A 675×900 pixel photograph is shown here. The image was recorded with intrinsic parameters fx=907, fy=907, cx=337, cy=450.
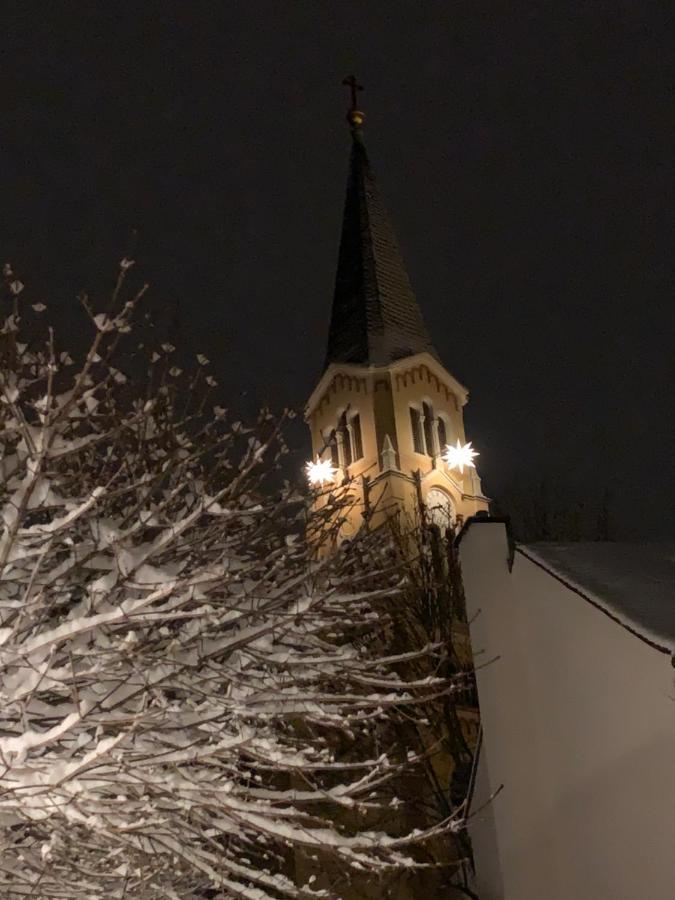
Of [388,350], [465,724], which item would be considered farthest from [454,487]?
[465,724]

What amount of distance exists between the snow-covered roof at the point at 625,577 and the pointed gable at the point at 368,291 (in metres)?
23.2

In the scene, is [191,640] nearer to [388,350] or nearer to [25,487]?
[25,487]

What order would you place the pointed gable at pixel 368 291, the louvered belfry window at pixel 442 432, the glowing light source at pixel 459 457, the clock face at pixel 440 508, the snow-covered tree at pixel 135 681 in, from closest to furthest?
the snow-covered tree at pixel 135 681, the clock face at pixel 440 508, the glowing light source at pixel 459 457, the louvered belfry window at pixel 442 432, the pointed gable at pixel 368 291

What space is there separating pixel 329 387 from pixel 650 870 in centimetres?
2719

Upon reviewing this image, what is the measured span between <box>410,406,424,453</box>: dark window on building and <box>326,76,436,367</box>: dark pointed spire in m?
2.11

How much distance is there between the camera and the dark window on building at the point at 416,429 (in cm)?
3164

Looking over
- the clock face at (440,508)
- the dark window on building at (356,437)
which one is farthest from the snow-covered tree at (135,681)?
the dark window on building at (356,437)

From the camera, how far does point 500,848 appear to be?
9.31 metres

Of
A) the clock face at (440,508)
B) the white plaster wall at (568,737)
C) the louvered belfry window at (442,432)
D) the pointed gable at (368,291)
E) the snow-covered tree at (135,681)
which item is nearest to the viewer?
the snow-covered tree at (135,681)

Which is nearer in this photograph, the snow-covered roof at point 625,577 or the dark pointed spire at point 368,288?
the snow-covered roof at point 625,577

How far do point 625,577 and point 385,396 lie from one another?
23.4m

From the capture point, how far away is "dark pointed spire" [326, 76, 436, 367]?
3388 centimetres

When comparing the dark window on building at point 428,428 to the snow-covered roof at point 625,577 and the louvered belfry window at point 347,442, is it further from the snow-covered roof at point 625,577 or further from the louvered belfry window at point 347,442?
the snow-covered roof at point 625,577

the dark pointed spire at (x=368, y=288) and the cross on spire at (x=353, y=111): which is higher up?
the cross on spire at (x=353, y=111)
